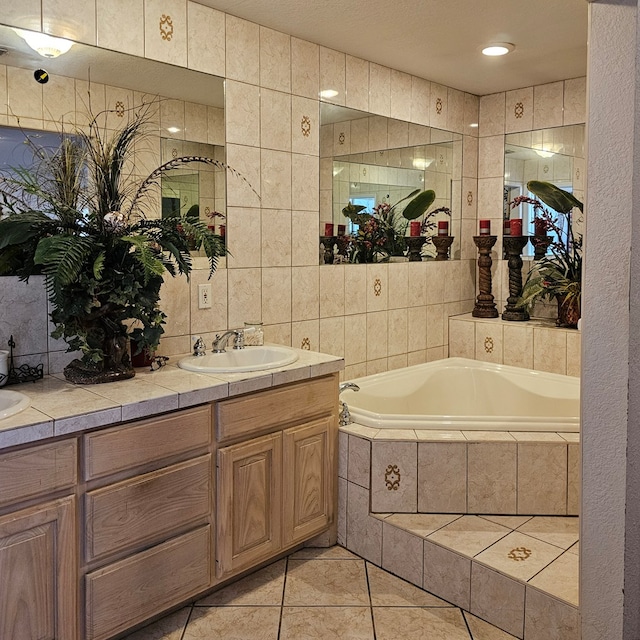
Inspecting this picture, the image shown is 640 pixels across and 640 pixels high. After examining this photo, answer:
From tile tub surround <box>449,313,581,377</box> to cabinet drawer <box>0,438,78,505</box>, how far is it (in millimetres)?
2785

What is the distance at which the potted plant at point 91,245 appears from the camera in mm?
2172

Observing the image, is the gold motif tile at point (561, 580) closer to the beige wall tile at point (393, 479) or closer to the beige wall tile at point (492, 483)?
the beige wall tile at point (492, 483)

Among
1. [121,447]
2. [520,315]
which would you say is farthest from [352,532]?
[520,315]

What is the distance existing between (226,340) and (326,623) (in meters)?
1.21

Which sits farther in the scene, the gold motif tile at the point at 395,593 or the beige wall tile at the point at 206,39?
the beige wall tile at the point at 206,39

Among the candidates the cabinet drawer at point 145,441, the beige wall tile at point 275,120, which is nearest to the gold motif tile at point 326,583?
the cabinet drawer at point 145,441

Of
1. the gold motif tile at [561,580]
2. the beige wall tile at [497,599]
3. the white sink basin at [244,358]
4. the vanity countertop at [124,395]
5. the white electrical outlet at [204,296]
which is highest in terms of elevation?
the white electrical outlet at [204,296]

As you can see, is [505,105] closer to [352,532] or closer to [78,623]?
[352,532]

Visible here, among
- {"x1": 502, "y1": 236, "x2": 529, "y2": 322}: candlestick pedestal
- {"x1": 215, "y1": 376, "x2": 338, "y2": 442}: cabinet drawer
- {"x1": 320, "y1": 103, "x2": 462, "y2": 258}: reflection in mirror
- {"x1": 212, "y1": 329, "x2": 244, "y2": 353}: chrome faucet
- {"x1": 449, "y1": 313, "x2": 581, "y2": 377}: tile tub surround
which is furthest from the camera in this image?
{"x1": 502, "y1": 236, "x2": 529, "y2": 322}: candlestick pedestal

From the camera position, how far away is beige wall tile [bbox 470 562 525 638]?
2.27 meters

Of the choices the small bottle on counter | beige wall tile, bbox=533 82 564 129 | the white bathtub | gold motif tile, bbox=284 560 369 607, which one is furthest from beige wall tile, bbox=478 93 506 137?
gold motif tile, bbox=284 560 369 607

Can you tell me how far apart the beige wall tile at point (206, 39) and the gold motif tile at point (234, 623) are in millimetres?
2178

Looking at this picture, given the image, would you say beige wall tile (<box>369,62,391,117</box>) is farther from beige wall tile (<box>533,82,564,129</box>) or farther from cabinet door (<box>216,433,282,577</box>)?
cabinet door (<box>216,433,282,577</box>)

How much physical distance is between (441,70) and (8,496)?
316cm
